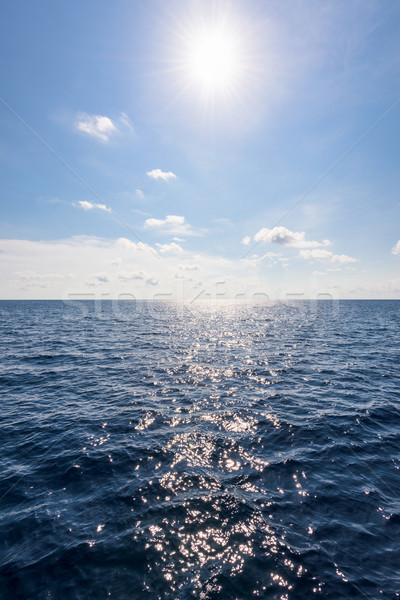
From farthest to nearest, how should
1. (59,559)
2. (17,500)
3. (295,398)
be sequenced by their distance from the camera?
(295,398) → (17,500) → (59,559)

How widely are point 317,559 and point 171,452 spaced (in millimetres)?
6717

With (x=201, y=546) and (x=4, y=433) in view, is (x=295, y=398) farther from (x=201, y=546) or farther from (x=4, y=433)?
(x=4, y=433)

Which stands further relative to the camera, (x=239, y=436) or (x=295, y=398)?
(x=295, y=398)

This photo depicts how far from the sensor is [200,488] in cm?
995

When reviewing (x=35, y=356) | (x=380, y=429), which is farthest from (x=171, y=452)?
(x=35, y=356)

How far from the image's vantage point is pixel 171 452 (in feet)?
40.1

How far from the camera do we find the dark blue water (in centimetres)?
699

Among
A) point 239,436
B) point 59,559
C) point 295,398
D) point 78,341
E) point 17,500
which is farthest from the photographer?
point 78,341

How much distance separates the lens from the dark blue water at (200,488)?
22.9 ft

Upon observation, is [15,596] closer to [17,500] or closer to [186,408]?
[17,500]

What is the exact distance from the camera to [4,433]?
13.9 metres

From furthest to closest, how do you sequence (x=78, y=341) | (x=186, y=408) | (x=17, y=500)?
(x=78, y=341) < (x=186, y=408) < (x=17, y=500)

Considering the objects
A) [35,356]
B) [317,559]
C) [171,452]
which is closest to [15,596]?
[171,452]

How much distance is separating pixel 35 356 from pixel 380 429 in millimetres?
32376
